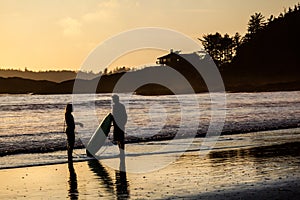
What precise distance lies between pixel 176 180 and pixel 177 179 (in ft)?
0.50

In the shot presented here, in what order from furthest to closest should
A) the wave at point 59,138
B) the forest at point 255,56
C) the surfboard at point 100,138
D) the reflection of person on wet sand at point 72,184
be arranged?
the forest at point 255,56 → the wave at point 59,138 → the surfboard at point 100,138 → the reflection of person on wet sand at point 72,184

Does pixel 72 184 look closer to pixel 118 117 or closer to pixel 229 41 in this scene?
pixel 118 117

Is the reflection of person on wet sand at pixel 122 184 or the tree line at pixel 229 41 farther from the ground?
the tree line at pixel 229 41

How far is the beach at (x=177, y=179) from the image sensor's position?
12.6 metres

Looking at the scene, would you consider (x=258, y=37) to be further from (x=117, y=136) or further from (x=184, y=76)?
(x=117, y=136)

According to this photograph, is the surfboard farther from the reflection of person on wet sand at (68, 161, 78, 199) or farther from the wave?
the reflection of person on wet sand at (68, 161, 78, 199)

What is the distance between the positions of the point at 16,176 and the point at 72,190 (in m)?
3.52

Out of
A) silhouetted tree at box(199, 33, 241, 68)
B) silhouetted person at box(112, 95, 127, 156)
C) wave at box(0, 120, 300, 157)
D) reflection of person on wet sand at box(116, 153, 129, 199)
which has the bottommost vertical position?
reflection of person on wet sand at box(116, 153, 129, 199)

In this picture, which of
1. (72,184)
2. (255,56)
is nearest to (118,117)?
(72,184)

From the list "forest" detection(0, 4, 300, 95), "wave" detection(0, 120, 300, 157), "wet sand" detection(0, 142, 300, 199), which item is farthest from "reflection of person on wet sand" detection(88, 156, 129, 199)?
"forest" detection(0, 4, 300, 95)

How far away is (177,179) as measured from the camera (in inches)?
571

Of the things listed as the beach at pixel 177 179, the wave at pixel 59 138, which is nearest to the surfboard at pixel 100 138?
the wave at pixel 59 138

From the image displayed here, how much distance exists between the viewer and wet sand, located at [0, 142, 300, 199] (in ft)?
41.3

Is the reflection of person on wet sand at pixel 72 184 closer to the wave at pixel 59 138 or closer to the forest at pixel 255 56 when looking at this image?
the wave at pixel 59 138
